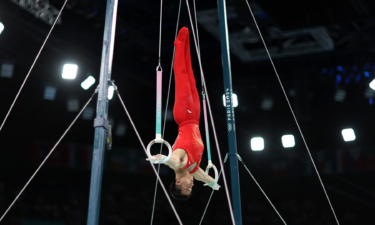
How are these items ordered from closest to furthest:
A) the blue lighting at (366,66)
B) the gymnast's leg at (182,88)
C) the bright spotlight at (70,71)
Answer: the gymnast's leg at (182,88) < the bright spotlight at (70,71) < the blue lighting at (366,66)

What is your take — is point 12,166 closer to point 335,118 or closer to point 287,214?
point 287,214

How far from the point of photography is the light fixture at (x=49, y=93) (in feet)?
28.0

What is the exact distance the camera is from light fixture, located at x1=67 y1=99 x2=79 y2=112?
8.79 metres

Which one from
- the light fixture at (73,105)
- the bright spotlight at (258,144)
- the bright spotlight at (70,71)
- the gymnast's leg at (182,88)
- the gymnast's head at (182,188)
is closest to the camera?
the gymnast's head at (182,188)

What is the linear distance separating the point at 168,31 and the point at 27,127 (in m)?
3.84

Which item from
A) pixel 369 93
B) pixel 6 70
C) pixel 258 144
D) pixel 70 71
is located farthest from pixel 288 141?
pixel 6 70

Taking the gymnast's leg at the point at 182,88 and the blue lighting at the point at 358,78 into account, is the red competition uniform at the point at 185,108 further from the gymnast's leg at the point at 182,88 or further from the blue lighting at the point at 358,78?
the blue lighting at the point at 358,78

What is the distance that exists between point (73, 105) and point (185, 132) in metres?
5.83

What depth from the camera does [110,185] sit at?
989cm

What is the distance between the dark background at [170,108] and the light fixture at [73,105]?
10 centimetres

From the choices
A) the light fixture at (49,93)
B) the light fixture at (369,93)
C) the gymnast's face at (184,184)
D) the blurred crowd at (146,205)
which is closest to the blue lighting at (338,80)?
the light fixture at (369,93)

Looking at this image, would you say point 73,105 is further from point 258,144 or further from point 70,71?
point 258,144

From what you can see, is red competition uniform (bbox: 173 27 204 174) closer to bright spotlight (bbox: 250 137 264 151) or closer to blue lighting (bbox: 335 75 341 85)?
bright spotlight (bbox: 250 137 264 151)

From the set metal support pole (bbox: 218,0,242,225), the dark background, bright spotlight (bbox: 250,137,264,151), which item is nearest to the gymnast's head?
metal support pole (bbox: 218,0,242,225)
